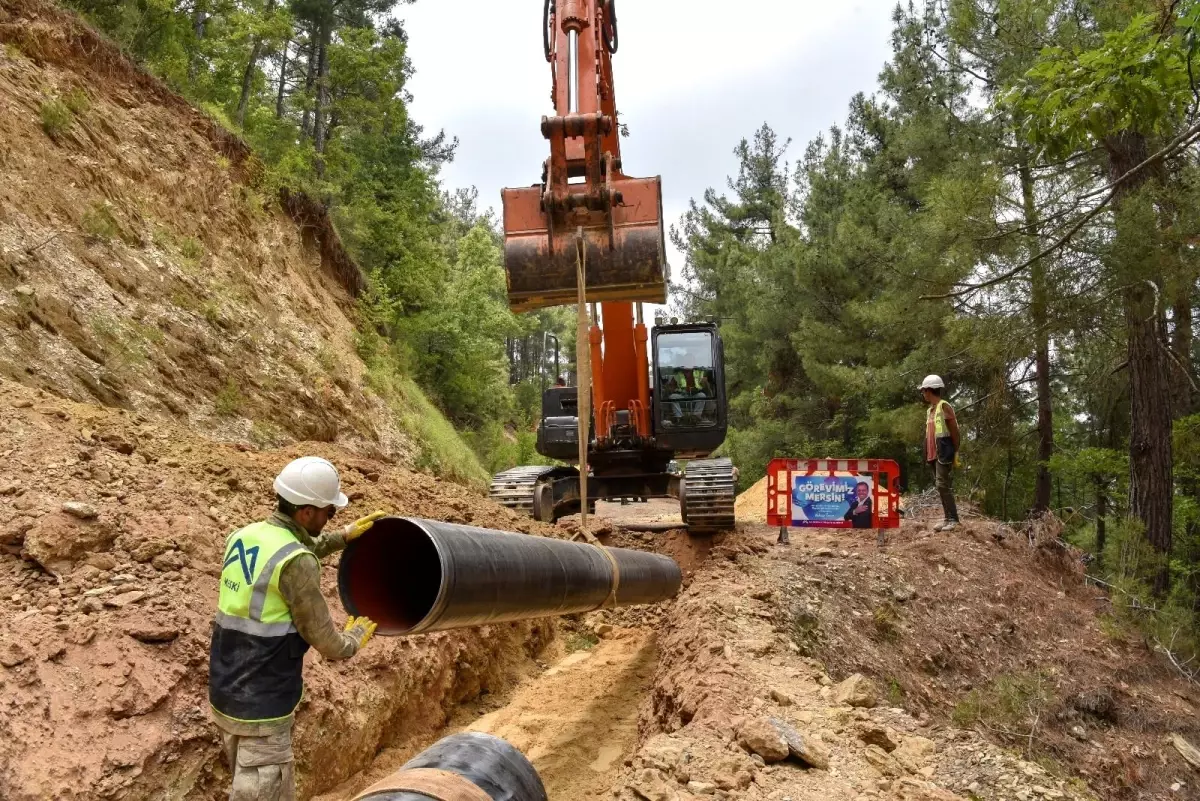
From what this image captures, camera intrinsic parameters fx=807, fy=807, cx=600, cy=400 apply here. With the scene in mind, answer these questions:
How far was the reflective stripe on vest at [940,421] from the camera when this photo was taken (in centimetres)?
976

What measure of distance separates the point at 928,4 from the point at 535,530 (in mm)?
17199

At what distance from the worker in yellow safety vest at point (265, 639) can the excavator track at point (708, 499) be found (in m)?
6.27

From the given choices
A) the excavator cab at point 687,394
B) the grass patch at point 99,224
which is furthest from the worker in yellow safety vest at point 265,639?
the excavator cab at point 687,394

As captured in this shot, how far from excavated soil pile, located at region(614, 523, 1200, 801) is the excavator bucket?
2.69 m

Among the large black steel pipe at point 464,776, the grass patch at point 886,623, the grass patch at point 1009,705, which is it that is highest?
the large black steel pipe at point 464,776

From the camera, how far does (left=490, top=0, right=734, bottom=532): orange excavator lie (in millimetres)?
6477

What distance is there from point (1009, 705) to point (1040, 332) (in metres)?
4.33

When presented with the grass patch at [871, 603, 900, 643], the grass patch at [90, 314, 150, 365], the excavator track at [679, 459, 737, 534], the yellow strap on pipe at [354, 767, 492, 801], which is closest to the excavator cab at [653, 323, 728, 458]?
the excavator track at [679, 459, 737, 534]

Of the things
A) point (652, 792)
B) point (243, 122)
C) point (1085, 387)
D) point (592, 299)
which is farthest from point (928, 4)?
point (652, 792)

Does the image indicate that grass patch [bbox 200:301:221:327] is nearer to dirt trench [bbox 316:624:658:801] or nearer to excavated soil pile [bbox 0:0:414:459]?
excavated soil pile [bbox 0:0:414:459]

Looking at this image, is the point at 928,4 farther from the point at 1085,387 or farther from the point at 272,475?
the point at 272,475

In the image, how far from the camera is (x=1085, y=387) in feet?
43.7

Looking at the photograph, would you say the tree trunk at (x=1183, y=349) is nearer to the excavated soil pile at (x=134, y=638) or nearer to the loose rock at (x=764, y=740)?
the loose rock at (x=764, y=740)

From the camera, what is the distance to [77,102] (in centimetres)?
880
